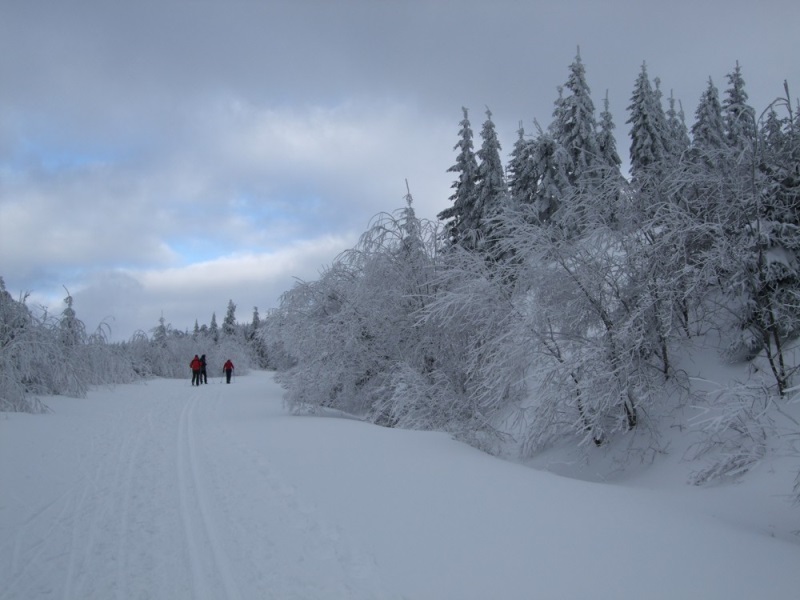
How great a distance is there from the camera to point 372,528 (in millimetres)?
5180

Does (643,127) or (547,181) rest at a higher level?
(643,127)

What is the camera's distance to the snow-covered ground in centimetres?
402

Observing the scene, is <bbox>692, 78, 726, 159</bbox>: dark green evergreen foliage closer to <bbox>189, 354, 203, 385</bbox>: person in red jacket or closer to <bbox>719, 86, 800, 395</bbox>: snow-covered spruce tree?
<bbox>719, 86, 800, 395</bbox>: snow-covered spruce tree

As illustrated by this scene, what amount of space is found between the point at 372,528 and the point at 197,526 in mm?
1915

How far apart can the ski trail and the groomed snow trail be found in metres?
0.01

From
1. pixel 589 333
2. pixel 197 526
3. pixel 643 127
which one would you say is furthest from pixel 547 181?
pixel 197 526

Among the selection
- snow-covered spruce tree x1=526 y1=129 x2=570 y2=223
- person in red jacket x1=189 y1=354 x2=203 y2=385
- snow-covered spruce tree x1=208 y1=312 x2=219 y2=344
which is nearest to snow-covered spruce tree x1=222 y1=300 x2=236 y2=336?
snow-covered spruce tree x1=208 y1=312 x2=219 y2=344

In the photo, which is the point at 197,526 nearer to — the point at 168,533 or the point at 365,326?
the point at 168,533

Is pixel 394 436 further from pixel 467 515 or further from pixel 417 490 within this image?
pixel 467 515

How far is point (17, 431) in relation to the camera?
417 inches

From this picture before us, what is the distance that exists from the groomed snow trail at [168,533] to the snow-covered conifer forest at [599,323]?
4.58 m

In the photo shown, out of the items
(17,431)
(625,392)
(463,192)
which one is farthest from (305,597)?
(463,192)

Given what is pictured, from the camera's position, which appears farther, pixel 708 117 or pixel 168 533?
pixel 708 117

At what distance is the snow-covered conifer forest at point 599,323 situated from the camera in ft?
27.4
